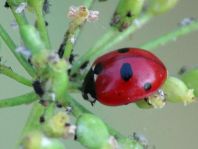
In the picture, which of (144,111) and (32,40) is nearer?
(32,40)

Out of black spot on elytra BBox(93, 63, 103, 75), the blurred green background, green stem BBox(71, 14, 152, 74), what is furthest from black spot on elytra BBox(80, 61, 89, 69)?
the blurred green background

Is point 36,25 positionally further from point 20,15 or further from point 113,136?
point 113,136

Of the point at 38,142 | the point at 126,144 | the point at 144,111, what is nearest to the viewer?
the point at 38,142

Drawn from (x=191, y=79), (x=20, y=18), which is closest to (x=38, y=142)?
(x=20, y=18)

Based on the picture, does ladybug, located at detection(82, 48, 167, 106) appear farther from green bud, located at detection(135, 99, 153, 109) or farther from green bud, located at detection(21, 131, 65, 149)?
green bud, located at detection(21, 131, 65, 149)

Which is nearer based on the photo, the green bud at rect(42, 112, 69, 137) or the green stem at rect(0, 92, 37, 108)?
the green bud at rect(42, 112, 69, 137)

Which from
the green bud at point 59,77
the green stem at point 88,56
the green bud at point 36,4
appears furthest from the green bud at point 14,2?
the green bud at point 59,77

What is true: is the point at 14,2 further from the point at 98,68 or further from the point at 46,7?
the point at 98,68
